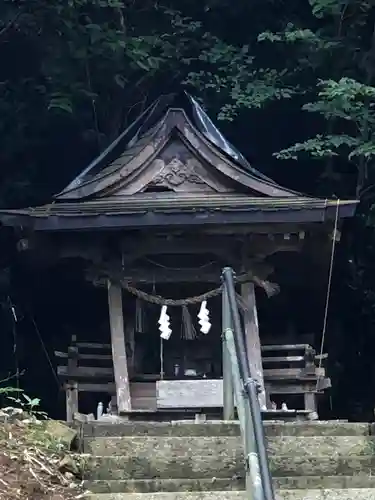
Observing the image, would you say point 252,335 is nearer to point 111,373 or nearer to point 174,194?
point 111,373

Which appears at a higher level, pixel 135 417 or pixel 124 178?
pixel 124 178

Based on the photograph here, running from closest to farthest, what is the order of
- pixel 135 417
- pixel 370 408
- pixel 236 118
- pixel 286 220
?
pixel 135 417 < pixel 286 220 < pixel 370 408 < pixel 236 118

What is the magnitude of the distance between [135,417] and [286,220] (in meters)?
2.46

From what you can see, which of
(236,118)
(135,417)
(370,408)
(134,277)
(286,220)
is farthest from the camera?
(236,118)

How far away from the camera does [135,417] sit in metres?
7.81

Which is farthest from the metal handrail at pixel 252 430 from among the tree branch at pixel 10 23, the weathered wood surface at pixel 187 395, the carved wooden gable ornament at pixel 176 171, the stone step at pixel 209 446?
the tree branch at pixel 10 23

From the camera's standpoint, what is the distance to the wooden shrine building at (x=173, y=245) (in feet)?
27.3

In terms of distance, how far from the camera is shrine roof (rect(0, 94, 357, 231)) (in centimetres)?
831

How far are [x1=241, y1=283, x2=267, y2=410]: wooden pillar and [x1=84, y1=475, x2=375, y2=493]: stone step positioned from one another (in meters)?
3.83

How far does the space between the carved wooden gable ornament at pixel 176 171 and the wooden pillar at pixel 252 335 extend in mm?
1112

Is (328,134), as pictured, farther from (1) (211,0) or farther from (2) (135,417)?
(2) (135,417)

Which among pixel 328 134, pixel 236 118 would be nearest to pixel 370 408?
pixel 328 134

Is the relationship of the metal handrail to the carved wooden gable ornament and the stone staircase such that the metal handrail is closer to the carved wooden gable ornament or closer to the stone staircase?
the stone staircase

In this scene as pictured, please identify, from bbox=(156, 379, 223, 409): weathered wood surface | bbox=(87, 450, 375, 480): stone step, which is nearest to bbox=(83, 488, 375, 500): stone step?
bbox=(87, 450, 375, 480): stone step
